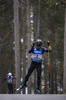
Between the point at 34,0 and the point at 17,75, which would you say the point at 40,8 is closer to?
the point at 34,0

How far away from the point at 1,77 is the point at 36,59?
20.9 m

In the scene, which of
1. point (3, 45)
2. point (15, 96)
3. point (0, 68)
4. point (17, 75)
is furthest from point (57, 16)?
point (15, 96)

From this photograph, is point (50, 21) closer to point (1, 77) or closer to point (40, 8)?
→ point (40, 8)

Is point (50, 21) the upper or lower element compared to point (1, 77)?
upper

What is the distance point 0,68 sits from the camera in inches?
1163

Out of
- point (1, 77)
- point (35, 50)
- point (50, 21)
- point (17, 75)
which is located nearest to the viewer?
point (35, 50)

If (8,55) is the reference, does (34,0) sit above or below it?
above

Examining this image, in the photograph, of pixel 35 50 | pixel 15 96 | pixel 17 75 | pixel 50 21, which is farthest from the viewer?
pixel 50 21

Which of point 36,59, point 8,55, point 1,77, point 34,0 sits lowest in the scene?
point 1,77

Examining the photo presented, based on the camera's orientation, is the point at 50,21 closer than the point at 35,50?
No

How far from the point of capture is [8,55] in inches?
1241

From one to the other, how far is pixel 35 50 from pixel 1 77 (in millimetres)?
21042

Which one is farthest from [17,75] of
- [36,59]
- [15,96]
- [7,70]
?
[7,70]

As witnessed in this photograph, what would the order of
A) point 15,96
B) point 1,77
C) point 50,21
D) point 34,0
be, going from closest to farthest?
1. point 15,96
2. point 34,0
3. point 50,21
4. point 1,77
